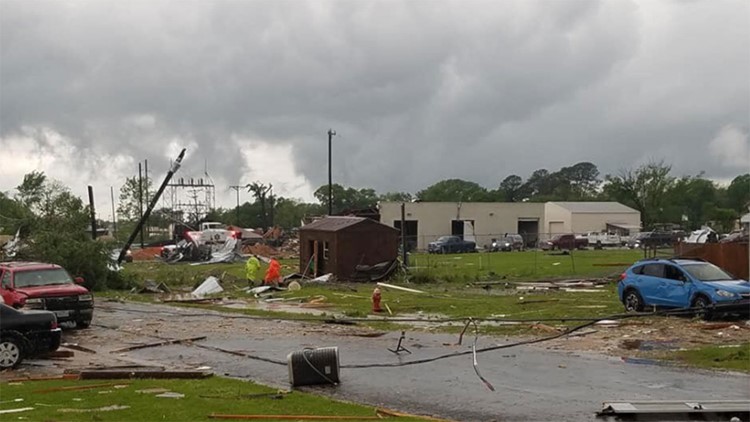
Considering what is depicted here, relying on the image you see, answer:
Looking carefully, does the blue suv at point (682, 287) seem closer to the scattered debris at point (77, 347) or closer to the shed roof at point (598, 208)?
the scattered debris at point (77, 347)

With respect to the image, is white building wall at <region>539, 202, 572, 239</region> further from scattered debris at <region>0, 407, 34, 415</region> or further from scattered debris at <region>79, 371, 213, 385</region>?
scattered debris at <region>0, 407, 34, 415</region>

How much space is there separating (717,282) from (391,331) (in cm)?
849

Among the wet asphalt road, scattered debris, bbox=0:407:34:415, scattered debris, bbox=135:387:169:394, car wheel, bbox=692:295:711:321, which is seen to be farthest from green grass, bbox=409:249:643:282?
scattered debris, bbox=0:407:34:415

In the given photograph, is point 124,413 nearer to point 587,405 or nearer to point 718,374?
point 587,405

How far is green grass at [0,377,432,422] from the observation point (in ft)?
37.0

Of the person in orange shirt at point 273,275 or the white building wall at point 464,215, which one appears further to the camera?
the white building wall at point 464,215

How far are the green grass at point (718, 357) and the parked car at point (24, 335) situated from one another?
1234 centimetres

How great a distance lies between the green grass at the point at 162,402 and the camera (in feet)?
37.0

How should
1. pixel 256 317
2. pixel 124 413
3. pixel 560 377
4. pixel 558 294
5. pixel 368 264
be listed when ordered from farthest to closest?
pixel 368 264, pixel 558 294, pixel 256 317, pixel 560 377, pixel 124 413

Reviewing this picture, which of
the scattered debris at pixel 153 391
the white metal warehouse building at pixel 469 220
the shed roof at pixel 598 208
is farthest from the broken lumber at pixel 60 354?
the shed roof at pixel 598 208

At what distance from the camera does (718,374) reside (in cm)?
1459

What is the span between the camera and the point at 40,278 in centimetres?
2441

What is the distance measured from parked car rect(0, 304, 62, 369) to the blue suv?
596 inches

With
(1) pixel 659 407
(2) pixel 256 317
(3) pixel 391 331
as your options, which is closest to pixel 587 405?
(1) pixel 659 407
